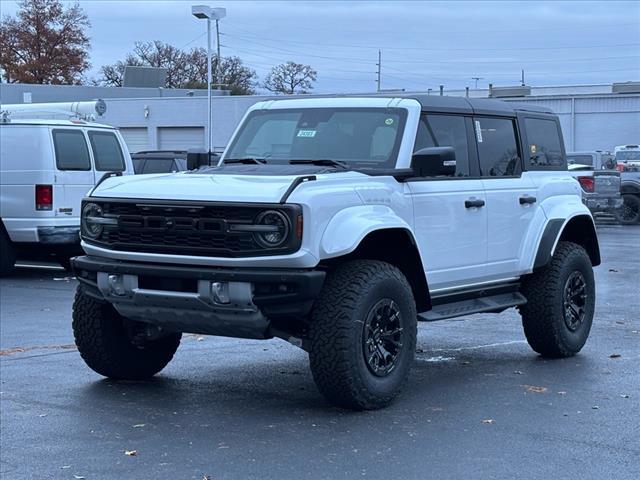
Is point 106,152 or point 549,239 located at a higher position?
point 106,152

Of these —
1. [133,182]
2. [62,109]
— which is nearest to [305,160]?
[133,182]

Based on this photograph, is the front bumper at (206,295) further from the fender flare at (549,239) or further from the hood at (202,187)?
the fender flare at (549,239)

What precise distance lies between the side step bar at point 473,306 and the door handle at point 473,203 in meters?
0.77

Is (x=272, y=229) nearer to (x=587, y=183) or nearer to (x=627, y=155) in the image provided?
(x=587, y=183)

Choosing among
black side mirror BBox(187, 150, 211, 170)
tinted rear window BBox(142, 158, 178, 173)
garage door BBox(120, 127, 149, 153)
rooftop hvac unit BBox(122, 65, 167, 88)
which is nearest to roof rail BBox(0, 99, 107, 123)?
tinted rear window BBox(142, 158, 178, 173)

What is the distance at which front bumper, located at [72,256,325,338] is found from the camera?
7.04 meters

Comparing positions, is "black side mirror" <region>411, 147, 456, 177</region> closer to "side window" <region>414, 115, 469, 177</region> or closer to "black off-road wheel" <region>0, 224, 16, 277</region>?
"side window" <region>414, 115, 469, 177</region>

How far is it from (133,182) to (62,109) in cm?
1400

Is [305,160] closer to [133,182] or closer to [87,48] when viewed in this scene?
[133,182]

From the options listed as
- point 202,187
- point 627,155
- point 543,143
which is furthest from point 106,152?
point 627,155

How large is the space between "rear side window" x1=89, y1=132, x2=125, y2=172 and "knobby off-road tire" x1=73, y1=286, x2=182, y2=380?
885 centimetres

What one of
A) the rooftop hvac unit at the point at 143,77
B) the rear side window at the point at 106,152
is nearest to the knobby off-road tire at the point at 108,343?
the rear side window at the point at 106,152

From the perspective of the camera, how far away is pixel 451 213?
27.7ft

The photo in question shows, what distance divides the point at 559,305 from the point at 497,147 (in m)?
1.41
